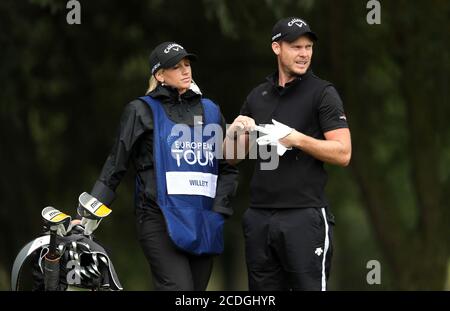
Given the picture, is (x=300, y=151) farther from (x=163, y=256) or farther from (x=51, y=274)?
(x=51, y=274)

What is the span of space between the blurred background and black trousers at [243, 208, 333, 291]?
5113 mm

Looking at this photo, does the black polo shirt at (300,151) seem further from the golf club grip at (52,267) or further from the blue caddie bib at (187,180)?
the golf club grip at (52,267)

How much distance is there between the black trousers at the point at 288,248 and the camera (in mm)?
6980

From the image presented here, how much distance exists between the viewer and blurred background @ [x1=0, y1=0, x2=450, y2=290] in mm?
12922

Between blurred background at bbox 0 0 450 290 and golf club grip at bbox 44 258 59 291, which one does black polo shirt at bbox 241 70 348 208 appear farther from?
blurred background at bbox 0 0 450 290

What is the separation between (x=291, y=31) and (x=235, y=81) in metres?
7.24

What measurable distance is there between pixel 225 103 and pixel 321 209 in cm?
730

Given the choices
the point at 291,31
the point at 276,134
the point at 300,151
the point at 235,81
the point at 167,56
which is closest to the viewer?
the point at 276,134

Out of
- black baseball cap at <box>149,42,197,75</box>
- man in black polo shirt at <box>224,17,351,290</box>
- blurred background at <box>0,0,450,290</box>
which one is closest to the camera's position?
man in black polo shirt at <box>224,17,351,290</box>

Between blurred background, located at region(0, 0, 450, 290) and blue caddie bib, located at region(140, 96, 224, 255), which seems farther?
blurred background, located at region(0, 0, 450, 290)

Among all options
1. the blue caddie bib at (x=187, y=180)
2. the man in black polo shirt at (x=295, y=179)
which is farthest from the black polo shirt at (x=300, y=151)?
the blue caddie bib at (x=187, y=180)

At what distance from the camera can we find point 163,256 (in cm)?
724

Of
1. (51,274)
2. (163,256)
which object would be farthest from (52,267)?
(163,256)

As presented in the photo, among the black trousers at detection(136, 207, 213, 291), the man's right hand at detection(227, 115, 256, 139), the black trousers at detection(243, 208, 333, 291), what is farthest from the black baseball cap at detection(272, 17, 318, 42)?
the black trousers at detection(136, 207, 213, 291)
